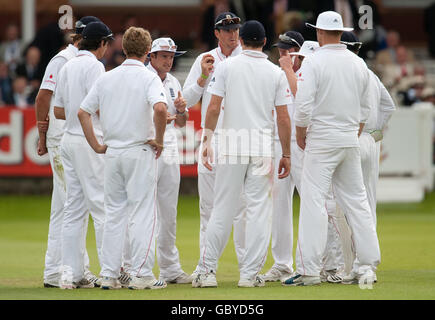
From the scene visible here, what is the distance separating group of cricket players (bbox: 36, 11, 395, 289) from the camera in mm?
9672

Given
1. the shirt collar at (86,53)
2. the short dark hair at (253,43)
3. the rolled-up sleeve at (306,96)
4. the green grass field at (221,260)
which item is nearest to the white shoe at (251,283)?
the green grass field at (221,260)

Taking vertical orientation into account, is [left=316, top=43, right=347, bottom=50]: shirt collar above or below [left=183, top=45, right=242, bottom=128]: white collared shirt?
above

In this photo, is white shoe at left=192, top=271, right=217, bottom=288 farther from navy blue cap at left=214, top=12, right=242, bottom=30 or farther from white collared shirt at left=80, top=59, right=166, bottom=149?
navy blue cap at left=214, top=12, right=242, bottom=30

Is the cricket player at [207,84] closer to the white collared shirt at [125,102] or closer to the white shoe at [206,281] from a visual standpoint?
the white shoe at [206,281]

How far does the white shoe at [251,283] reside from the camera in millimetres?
9883

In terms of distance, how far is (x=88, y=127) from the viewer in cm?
965

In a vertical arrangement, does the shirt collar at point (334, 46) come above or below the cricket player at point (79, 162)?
above

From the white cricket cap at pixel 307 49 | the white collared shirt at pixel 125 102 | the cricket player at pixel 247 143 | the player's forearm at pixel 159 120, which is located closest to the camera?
the player's forearm at pixel 159 120

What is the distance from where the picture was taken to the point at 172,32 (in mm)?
29203

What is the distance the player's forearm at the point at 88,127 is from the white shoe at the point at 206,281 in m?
1.66

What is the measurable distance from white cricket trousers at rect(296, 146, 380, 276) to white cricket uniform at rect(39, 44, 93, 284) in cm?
233

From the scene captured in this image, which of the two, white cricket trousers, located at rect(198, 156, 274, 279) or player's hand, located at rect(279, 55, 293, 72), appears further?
player's hand, located at rect(279, 55, 293, 72)

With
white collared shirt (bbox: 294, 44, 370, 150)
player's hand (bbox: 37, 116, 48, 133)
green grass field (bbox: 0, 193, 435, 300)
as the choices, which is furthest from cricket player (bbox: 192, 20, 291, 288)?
player's hand (bbox: 37, 116, 48, 133)

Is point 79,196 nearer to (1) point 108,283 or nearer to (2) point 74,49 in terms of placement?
(1) point 108,283
